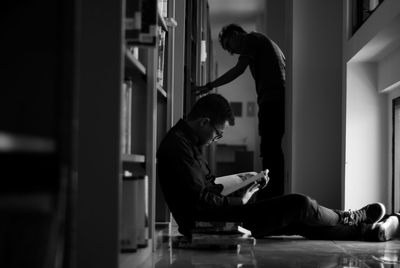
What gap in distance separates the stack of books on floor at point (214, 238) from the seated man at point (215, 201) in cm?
3

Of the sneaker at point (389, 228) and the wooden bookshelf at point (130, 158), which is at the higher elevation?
the wooden bookshelf at point (130, 158)

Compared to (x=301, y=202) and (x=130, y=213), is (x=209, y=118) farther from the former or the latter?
(x=130, y=213)

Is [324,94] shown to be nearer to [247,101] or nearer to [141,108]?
[141,108]

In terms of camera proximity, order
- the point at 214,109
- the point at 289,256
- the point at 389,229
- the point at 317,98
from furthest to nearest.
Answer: the point at 317,98 → the point at 389,229 → the point at 214,109 → the point at 289,256

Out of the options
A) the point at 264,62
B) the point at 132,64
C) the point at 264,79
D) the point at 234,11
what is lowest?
the point at 132,64

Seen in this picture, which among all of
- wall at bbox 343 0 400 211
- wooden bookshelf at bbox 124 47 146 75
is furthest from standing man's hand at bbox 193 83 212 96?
wooden bookshelf at bbox 124 47 146 75

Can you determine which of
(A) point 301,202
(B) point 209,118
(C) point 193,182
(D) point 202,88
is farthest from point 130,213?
(D) point 202,88

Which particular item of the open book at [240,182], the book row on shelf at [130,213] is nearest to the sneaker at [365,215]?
the open book at [240,182]

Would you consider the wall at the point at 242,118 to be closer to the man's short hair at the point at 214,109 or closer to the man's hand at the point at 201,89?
the man's hand at the point at 201,89

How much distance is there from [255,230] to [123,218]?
1043mm

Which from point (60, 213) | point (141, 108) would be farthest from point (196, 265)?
point (60, 213)

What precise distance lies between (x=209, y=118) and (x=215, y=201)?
15.2 inches

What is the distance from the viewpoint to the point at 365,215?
10.7 ft

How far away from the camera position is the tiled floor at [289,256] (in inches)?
93.5
